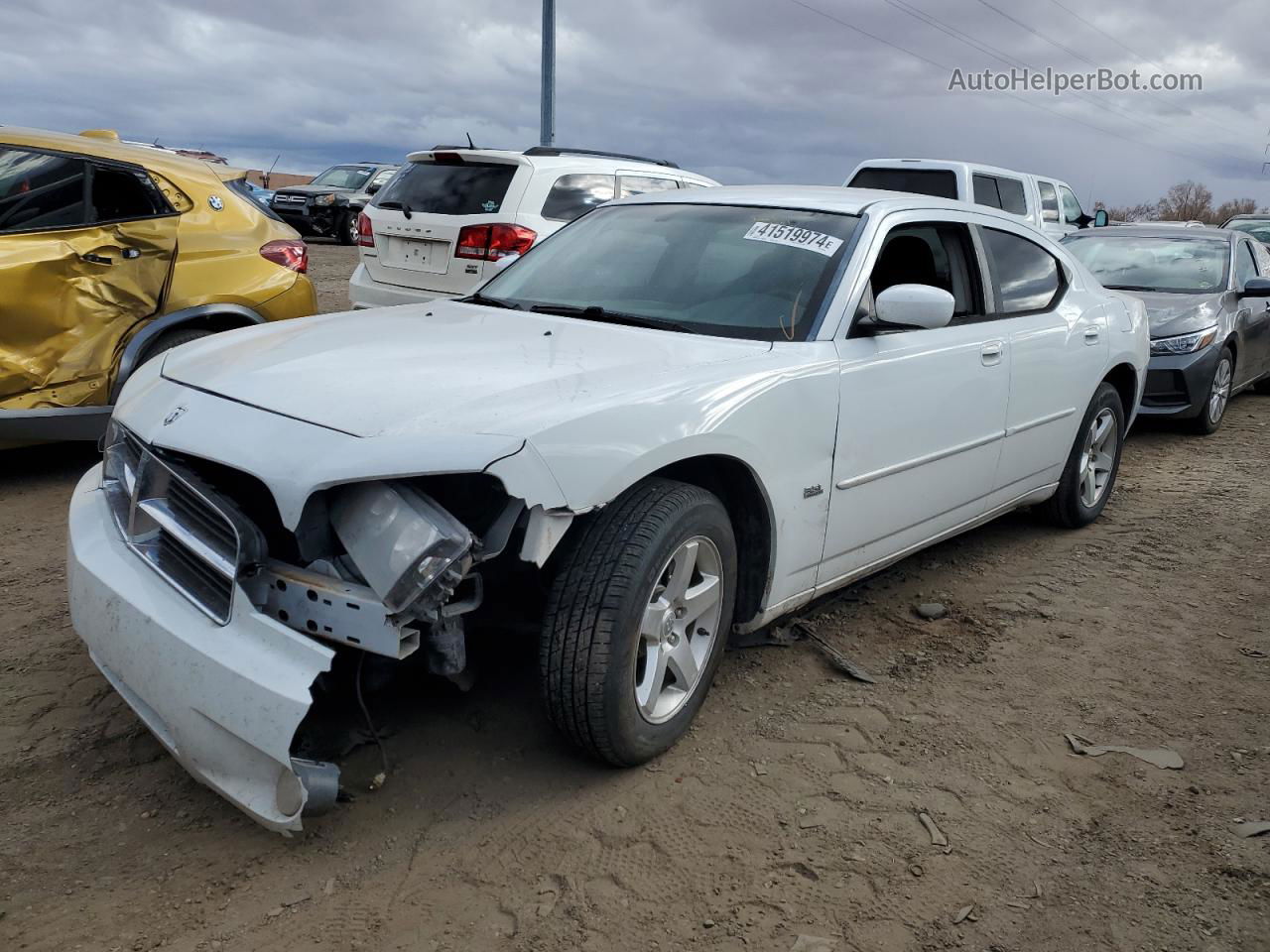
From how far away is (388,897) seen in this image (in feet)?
7.88

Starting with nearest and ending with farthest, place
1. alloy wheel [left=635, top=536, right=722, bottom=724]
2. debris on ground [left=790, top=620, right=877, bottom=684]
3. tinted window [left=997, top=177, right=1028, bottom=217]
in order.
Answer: alloy wheel [left=635, top=536, right=722, bottom=724] < debris on ground [left=790, top=620, right=877, bottom=684] < tinted window [left=997, top=177, right=1028, bottom=217]

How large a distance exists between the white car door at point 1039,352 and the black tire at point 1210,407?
361cm

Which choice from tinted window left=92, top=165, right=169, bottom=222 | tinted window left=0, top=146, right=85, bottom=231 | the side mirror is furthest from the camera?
tinted window left=92, top=165, right=169, bottom=222

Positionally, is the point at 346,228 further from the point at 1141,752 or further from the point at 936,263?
the point at 1141,752

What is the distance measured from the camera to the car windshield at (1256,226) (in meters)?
16.5

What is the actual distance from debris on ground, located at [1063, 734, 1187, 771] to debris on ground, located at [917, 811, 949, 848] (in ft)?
2.23

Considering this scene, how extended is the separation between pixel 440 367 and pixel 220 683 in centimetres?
99

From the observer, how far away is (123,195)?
5.45 meters

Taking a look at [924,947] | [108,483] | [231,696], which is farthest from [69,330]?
[924,947]

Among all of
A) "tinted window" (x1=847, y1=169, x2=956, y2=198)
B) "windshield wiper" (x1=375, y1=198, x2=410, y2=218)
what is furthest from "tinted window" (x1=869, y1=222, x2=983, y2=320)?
"tinted window" (x1=847, y1=169, x2=956, y2=198)

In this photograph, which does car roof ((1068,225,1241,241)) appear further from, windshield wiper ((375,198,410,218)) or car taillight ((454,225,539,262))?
windshield wiper ((375,198,410,218))

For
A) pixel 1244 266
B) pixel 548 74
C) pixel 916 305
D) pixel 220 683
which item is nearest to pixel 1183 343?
pixel 1244 266

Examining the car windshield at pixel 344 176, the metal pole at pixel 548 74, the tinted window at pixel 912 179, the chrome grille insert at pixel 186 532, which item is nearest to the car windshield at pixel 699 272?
the chrome grille insert at pixel 186 532

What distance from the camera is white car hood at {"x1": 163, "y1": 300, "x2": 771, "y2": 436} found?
2.56 meters
